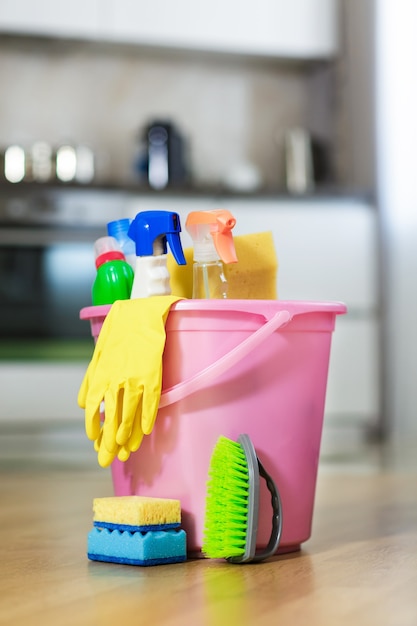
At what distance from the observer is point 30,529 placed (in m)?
1.36

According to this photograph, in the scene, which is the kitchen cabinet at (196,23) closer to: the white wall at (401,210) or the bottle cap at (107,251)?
the white wall at (401,210)

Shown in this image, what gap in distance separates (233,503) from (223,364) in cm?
16

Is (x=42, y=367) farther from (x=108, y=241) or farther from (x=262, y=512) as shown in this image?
(x=262, y=512)

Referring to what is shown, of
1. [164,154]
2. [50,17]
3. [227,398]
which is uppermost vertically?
[50,17]

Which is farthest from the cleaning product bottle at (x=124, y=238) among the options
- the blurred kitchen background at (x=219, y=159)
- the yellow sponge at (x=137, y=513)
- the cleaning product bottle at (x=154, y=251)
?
the blurred kitchen background at (x=219, y=159)

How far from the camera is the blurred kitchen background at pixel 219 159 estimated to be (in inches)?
116

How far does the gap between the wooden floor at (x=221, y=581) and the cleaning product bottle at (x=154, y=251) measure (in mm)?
328

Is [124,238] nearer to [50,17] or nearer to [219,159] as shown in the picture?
[50,17]

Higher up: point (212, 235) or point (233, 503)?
point (212, 235)

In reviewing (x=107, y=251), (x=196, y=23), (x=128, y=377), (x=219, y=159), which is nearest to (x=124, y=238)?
(x=107, y=251)

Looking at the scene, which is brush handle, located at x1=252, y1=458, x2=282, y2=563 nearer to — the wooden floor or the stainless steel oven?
the wooden floor

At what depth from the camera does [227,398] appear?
3.59 ft

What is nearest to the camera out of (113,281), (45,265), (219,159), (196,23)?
(113,281)

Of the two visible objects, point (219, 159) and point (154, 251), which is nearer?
point (154, 251)
